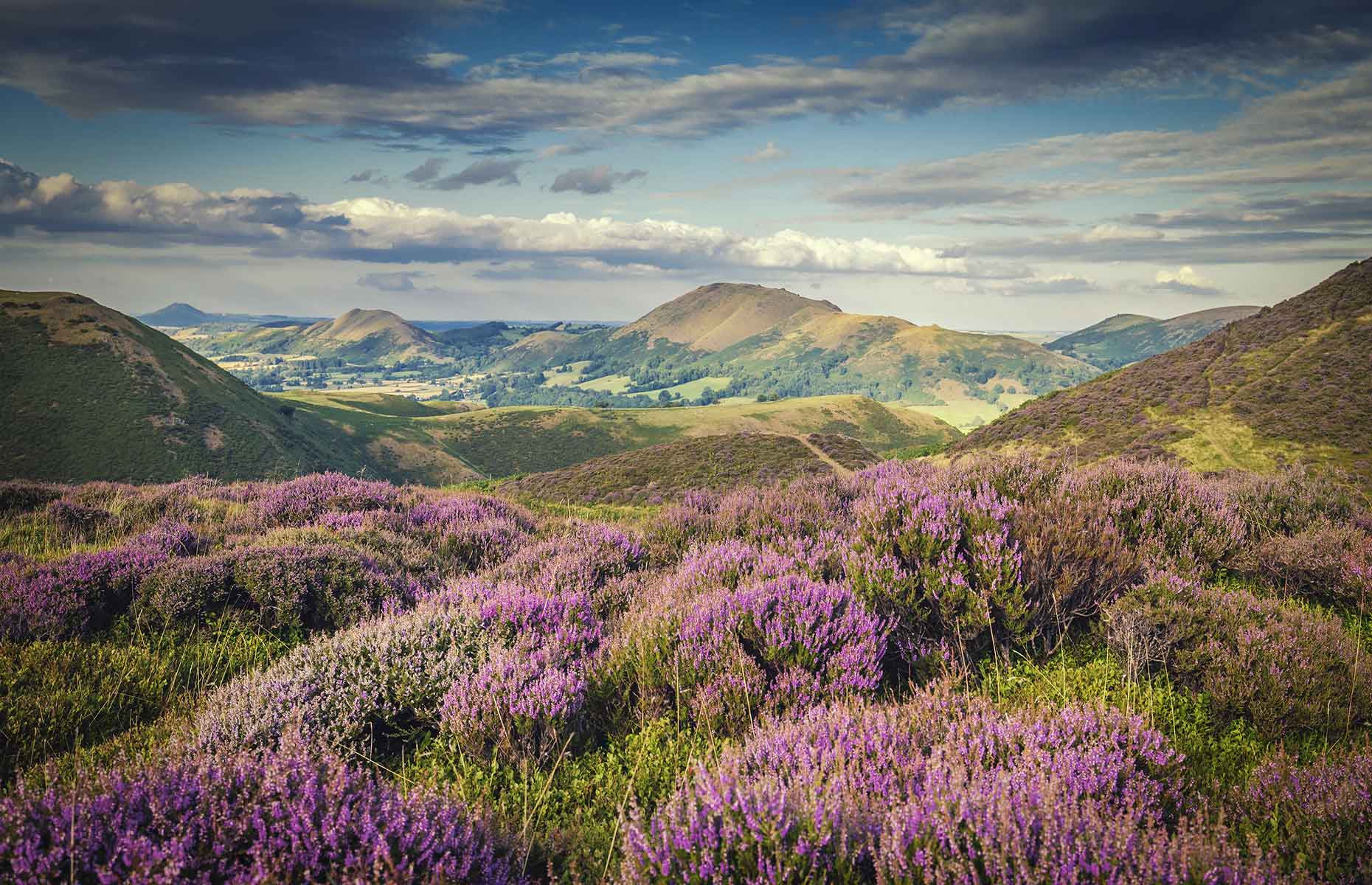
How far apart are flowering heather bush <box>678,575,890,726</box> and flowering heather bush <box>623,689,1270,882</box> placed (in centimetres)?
92

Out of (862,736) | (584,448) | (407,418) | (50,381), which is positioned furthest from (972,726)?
(407,418)

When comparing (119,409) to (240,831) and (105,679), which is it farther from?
(240,831)

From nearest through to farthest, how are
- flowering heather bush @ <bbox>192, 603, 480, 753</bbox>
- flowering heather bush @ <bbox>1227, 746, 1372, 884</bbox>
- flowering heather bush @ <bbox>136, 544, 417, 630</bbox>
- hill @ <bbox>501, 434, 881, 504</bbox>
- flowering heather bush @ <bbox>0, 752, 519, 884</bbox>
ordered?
flowering heather bush @ <bbox>0, 752, 519, 884</bbox> → flowering heather bush @ <bbox>1227, 746, 1372, 884</bbox> → flowering heather bush @ <bbox>192, 603, 480, 753</bbox> → flowering heather bush @ <bbox>136, 544, 417, 630</bbox> → hill @ <bbox>501, 434, 881, 504</bbox>

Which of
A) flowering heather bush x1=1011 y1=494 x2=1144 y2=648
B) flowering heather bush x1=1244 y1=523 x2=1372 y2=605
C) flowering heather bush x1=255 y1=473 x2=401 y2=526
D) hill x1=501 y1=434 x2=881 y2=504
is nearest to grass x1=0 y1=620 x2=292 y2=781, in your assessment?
flowering heather bush x1=255 y1=473 x2=401 y2=526

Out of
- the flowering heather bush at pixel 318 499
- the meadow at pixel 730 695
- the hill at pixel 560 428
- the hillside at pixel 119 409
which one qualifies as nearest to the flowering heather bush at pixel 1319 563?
the meadow at pixel 730 695

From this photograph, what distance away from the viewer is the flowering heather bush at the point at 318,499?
33.9ft

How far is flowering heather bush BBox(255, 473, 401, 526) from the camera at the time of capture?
33.9ft

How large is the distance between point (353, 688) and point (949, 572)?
4.71m

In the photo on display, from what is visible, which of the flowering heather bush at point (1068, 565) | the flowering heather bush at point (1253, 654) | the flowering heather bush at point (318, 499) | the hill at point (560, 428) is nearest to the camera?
the flowering heather bush at point (1253, 654)

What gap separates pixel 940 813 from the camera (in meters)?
2.63

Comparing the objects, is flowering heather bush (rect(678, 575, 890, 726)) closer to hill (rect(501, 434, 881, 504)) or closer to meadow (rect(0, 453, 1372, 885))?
meadow (rect(0, 453, 1372, 885))

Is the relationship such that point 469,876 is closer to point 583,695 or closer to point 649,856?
point 649,856

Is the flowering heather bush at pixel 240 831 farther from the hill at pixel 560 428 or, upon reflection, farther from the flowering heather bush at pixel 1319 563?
the hill at pixel 560 428

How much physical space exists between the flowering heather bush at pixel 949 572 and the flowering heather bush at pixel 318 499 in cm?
844
